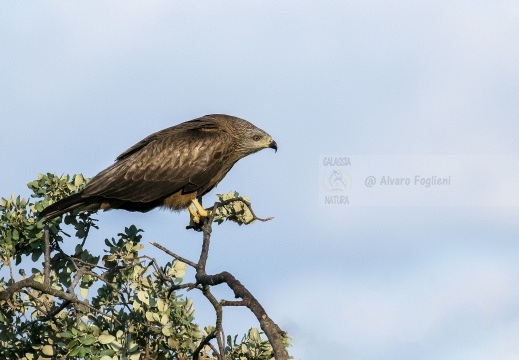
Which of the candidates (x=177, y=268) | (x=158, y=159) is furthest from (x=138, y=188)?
(x=177, y=268)

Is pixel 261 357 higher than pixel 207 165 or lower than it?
lower

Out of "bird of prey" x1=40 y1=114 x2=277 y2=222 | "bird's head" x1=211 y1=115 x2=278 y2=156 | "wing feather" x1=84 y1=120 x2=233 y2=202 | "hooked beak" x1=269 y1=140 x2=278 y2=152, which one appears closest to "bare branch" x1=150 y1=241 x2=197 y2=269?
"bird of prey" x1=40 y1=114 x2=277 y2=222

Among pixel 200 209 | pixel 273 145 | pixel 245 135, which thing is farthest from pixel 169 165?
pixel 273 145

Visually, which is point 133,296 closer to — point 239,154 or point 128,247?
point 128,247

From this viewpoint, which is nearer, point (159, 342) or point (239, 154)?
point (159, 342)

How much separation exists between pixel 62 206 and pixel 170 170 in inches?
87.2

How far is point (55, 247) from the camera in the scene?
350 inches

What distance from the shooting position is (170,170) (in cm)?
1084

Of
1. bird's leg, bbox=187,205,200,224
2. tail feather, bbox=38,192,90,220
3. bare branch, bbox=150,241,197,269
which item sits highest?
bird's leg, bbox=187,205,200,224

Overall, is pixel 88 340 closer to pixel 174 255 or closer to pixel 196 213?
pixel 174 255

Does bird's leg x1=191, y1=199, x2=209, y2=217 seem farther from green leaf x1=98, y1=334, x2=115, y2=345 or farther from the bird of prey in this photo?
green leaf x1=98, y1=334, x2=115, y2=345

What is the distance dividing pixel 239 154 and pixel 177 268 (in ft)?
14.3

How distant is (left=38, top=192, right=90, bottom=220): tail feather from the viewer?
8.82 meters

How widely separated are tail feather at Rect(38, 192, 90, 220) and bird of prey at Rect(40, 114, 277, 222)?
57cm
